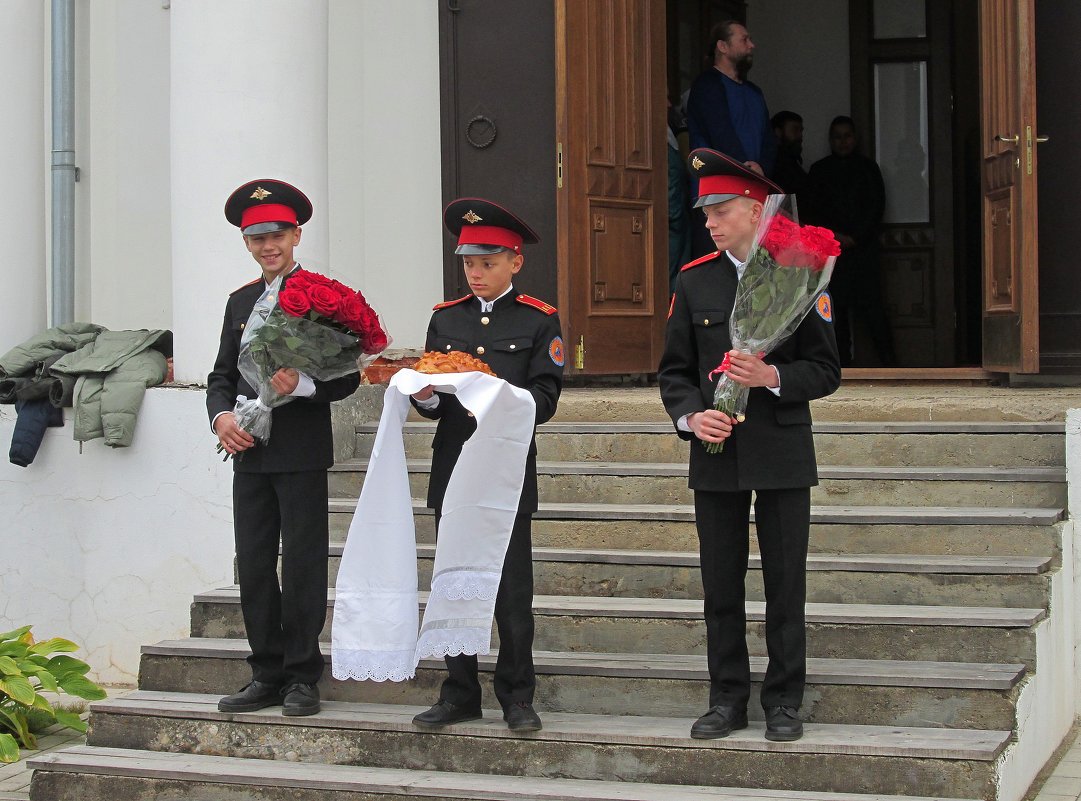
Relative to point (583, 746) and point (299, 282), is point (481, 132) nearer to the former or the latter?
point (299, 282)

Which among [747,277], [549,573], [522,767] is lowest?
[522,767]

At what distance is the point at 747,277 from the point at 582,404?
2.47 metres

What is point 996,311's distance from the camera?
7078mm

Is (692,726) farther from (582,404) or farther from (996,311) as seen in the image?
(996,311)

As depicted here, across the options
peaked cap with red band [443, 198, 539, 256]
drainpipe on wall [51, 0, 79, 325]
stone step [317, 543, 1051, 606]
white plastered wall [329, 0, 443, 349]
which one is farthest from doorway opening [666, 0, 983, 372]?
peaked cap with red band [443, 198, 539, 256]

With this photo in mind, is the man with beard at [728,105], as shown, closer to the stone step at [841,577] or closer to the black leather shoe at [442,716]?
the stone step at [841,577]

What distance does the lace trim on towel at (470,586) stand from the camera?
13.9ft

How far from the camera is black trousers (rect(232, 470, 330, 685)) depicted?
15.1ft

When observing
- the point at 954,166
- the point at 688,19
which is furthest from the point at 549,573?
the point at 954,166

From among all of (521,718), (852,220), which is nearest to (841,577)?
(521,718)

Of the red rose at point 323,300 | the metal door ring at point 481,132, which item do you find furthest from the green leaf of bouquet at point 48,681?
the metal door ring at point 481,132

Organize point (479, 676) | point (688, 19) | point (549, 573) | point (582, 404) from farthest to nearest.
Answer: point (688, 19) < point (582, 404) < point (549, 573) < point (479, 676)

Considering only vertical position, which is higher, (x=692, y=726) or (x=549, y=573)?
(x=549, y=573)

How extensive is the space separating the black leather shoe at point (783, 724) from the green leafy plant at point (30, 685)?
9.32 ft
